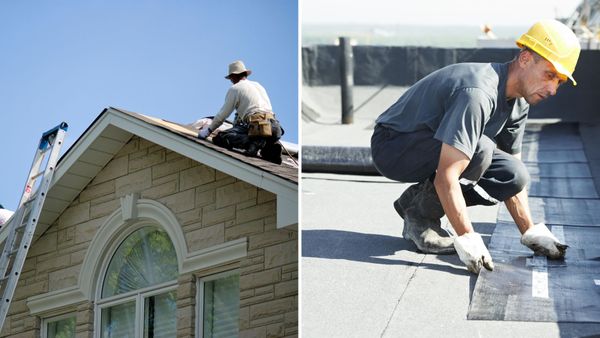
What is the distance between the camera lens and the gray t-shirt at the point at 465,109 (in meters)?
3.67

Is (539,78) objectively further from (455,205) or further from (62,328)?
(62,328)

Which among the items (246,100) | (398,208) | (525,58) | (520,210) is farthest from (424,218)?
(246,100)

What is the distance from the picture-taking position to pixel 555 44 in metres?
3.57

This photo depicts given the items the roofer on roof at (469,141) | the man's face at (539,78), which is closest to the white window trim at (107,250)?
the roofer on roof at (469,141)

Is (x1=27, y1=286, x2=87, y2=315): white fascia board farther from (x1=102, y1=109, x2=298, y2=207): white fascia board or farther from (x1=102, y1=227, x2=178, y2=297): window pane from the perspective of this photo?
(x1=102, y1=109, x2=298, y2=207): white fascia board

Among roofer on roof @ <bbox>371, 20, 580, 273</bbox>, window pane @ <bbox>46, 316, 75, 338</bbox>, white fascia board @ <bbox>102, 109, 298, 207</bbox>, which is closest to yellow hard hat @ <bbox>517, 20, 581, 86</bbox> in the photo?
roofer on roof @ <bbox>371, 20, 580, 273</bbox>

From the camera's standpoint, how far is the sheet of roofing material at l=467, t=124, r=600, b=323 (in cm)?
329

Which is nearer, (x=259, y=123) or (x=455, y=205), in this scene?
(x=455, y=205)

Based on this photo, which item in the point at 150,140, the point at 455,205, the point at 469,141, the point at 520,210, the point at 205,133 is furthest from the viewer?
the point at 150,140

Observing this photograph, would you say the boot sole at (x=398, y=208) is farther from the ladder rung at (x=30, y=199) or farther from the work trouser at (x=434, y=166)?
the ladder rung at (x=30, y=199)

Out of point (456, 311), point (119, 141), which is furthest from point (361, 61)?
point (456, 311)

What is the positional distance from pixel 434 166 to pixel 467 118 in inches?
14.8

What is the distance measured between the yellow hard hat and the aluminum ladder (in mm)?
2620

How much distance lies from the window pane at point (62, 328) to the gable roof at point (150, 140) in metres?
0.48
